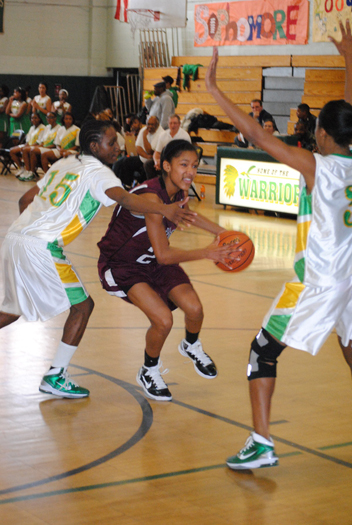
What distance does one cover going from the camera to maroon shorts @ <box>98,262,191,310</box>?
4198 mm

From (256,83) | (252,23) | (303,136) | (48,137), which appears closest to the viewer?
(303,136)

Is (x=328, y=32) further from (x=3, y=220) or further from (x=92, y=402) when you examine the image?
(x=92, y=402)

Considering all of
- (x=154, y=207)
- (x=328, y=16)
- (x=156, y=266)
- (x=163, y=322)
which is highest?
(x=328, y=16)

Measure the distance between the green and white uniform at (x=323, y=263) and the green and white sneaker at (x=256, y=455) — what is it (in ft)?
1.47

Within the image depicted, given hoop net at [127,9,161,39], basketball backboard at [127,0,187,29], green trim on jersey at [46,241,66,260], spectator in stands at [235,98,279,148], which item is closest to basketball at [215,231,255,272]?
green trim on jersey at [46,241,66,260]

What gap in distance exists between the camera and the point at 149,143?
44.2 ft

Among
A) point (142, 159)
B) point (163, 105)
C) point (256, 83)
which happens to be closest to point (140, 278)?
point (142, 159)

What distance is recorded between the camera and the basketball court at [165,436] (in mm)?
2854

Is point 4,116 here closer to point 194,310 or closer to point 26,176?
point 26,176

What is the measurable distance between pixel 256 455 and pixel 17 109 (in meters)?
16.7

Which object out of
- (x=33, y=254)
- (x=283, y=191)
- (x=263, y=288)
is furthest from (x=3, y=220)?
(x=33, y=254)

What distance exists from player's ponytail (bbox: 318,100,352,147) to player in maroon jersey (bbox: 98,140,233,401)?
3.42 feet

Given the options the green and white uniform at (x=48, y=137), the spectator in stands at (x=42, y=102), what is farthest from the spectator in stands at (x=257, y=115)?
the spectator in stands at (x=42, y=102)

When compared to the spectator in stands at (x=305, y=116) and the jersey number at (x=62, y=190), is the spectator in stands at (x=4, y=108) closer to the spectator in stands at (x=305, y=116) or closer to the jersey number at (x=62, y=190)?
the spectator in stands at (x=305, y=116)
